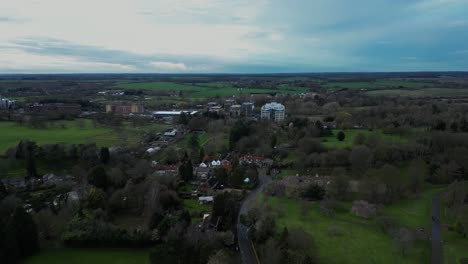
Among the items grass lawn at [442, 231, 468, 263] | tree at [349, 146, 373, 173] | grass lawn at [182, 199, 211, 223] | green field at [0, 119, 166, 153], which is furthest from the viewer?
Answer: green field at [0, 119, 166, 153]

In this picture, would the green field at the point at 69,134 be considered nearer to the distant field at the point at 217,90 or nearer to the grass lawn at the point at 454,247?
the grass lawn at the point at 454,247

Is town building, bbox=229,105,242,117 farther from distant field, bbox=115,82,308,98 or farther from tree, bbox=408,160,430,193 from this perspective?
tree, bbox=408,160,430,193

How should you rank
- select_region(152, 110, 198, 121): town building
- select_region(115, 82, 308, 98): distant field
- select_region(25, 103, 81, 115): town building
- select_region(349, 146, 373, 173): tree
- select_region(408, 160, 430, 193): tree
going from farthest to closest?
select_region(115, 82, 308, 98): distant field < select_region(152, 110, 198, 121): town building < select_region(25, 103, 81, 115): town building < select_region(349, 146, 373, 173): tree < select_region(408, 160, 430, 193): tree

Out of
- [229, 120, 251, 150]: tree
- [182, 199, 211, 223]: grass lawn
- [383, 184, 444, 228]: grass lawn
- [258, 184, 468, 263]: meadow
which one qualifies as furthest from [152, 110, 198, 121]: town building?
[383, 184, 444, 228]: grass lawn

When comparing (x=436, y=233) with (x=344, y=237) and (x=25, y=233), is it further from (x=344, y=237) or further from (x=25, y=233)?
(x=25, y=233)

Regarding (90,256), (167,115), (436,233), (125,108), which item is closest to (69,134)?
(167,115)

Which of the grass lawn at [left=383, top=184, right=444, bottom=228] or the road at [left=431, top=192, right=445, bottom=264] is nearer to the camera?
the road at [left=431, top=192, right=445, bottom=264]

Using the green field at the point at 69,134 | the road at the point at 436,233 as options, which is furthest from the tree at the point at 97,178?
the road at the point at 436,233
